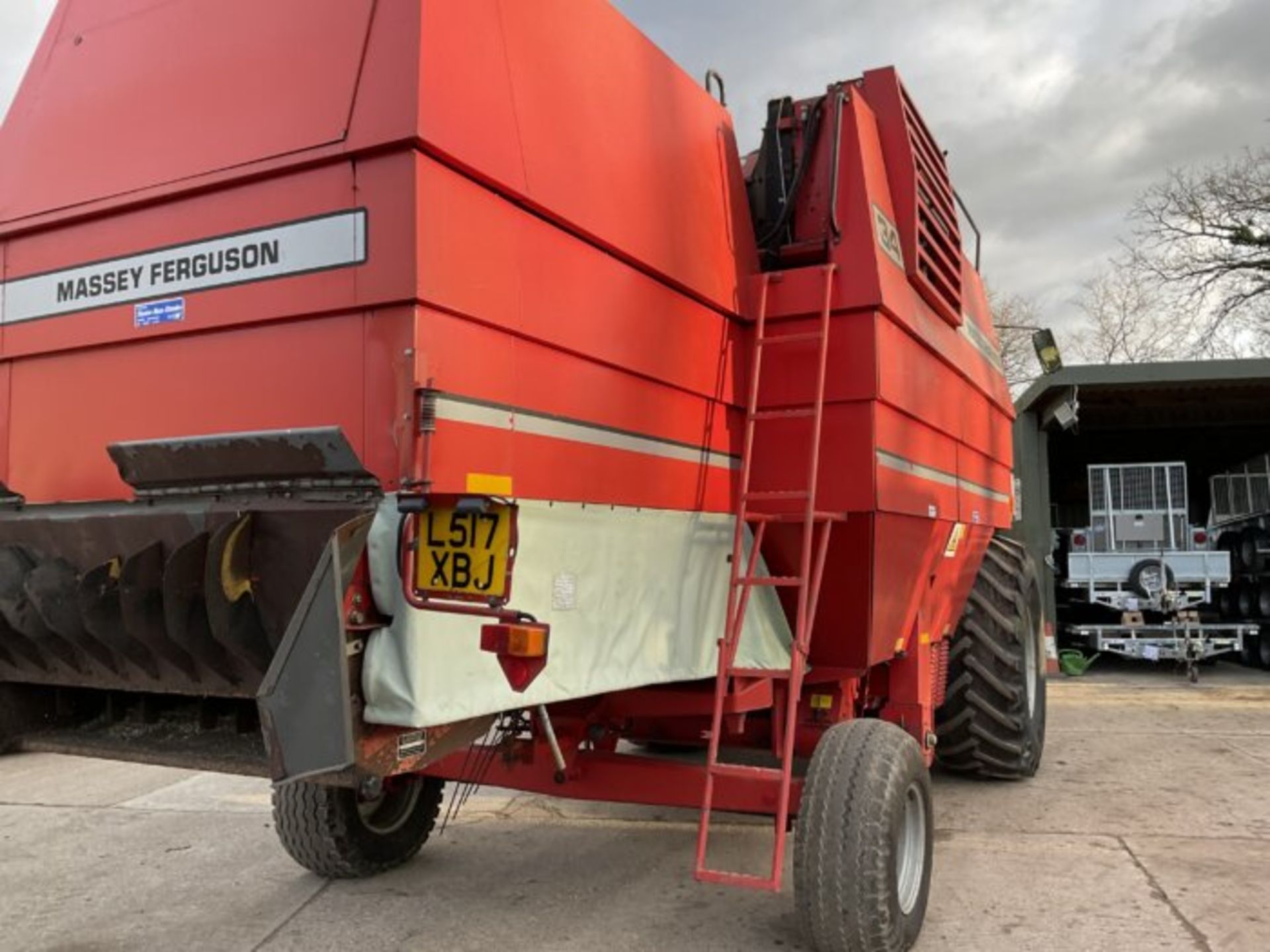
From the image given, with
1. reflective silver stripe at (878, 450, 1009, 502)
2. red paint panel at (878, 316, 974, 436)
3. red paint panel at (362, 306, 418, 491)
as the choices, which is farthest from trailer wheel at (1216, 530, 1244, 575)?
red paint panel at (362, 306, 418, 491)

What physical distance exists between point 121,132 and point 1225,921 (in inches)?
189

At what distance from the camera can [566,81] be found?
311 centimetres

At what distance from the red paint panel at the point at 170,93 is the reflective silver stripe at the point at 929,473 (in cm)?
232

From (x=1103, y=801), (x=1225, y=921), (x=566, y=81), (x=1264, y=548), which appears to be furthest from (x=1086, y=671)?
(x=566, y=81)

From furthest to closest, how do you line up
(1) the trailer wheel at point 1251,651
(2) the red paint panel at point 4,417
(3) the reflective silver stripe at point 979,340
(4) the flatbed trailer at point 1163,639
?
(1) the trailer wheel at point 1251,651 → (4) the flatbed trailer at point 1163,639 → (3) the reflective silver stripe at point 979,340 → (2) the red paint panel at point 4,417

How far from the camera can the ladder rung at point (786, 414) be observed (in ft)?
12.2

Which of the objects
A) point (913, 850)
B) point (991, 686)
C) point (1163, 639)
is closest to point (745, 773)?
point (913, 850)

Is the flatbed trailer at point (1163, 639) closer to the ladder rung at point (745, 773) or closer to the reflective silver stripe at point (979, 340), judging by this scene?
the reflective silver stripe at point (979, 340)

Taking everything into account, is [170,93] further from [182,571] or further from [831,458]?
[831,458]

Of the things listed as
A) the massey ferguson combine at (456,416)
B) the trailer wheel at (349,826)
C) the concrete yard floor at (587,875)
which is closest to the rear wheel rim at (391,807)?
the trailer wheel at (349,826)

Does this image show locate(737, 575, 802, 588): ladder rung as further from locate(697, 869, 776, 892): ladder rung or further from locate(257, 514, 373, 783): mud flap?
locate(257, 514, 373, 783): mud flap

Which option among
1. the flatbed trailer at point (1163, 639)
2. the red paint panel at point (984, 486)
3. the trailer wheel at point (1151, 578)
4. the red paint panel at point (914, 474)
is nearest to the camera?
the red paint panel at point (914, 474)

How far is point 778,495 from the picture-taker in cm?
362

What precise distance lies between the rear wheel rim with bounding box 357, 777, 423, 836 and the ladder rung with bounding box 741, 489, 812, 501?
2.14 m
